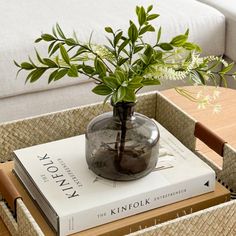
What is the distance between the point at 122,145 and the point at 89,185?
11cm

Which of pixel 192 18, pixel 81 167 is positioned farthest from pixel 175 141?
pixel 192 18

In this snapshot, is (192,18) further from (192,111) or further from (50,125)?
(50,125)

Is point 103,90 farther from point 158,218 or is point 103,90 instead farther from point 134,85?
point 158,218

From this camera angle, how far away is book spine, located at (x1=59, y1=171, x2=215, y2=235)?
1111mm

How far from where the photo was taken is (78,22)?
2.19 metres

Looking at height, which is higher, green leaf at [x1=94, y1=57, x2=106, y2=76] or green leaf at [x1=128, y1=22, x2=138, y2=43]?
green leaf at [x1=128, y1=22, x2=138, y2=43]

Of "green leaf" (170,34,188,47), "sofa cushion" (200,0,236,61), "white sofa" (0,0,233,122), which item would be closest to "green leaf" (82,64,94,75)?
"green leaf" (170,34,188,47)

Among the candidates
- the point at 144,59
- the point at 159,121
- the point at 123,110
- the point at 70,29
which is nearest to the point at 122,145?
the point at 123,110

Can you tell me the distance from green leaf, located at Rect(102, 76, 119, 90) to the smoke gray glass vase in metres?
0.08

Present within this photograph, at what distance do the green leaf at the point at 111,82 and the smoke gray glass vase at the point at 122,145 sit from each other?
3.3 inches

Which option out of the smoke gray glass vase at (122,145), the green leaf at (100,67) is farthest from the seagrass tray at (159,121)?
the green leaf at (100,67)

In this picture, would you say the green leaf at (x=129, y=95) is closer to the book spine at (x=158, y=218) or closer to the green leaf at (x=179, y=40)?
the green leaf at (x=179, y=40)

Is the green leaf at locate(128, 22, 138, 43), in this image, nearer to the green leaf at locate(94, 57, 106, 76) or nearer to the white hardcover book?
the green leaf at locate(94, 57, 106, 76)

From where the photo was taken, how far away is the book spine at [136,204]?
3.65ft
